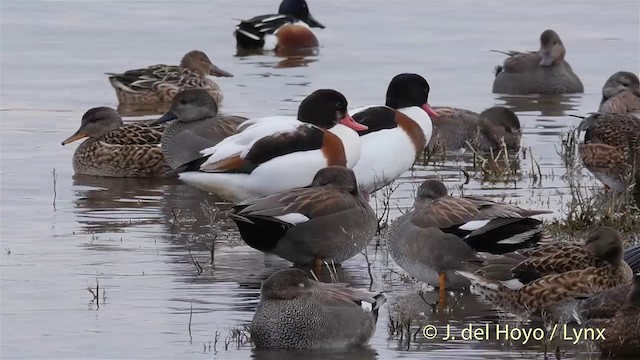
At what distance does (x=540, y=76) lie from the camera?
16.8m

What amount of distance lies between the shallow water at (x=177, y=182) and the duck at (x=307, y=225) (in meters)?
0.19

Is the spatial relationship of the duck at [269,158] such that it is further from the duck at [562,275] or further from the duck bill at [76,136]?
the duck at [562,275]

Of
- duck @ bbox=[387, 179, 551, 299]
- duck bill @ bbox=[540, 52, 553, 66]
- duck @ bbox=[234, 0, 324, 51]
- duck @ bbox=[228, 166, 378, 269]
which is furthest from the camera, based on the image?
duck @ bbox=[234, 0, 324, 51]

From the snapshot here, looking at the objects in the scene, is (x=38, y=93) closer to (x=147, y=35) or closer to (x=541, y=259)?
(x=147, y=35)

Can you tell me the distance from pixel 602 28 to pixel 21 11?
8.42m

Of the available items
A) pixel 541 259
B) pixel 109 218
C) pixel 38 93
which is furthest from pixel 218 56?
pixel 541 259

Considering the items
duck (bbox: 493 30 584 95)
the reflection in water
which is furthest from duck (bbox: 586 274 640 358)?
duck (bbox: 493 30 584 95)

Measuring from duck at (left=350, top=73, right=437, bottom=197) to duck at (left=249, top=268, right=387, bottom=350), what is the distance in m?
3.32

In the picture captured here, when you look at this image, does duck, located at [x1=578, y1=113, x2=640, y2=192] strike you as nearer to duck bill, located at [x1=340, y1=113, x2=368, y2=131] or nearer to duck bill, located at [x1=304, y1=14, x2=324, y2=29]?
duck bill, located at [x1=340, y1=113, x2=368, y2=131]

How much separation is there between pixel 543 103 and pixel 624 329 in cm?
970

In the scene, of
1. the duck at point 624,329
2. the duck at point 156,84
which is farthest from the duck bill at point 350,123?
the duck at point 156,84

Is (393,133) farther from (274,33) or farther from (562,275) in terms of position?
(274,33)

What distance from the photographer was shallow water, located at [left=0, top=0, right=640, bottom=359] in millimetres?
7406

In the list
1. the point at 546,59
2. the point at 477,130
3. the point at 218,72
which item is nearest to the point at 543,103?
the point at 546,59
